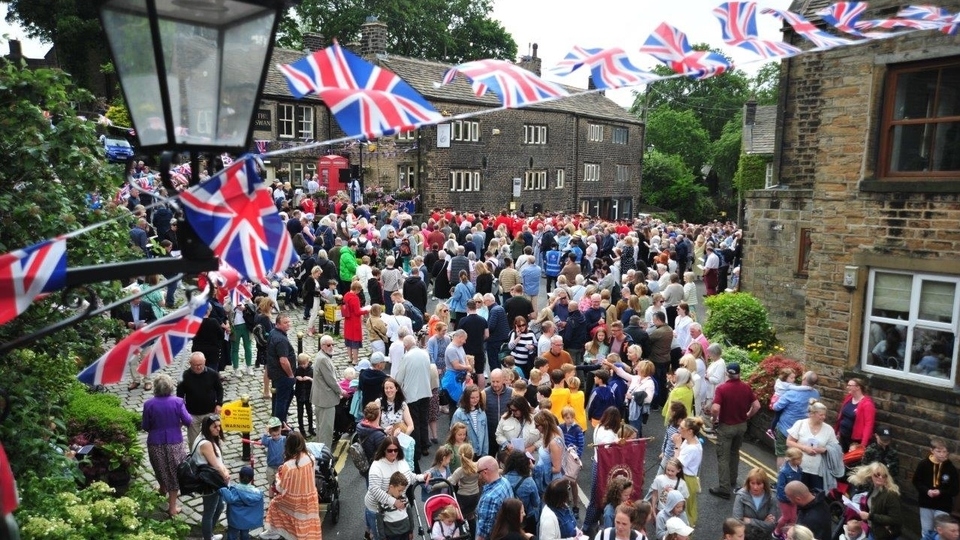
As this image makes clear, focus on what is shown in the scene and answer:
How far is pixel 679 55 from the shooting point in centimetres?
459

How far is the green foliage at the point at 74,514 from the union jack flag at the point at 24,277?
12.6 feet

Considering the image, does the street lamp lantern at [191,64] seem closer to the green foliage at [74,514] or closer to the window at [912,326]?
the green foliage at [74,514]

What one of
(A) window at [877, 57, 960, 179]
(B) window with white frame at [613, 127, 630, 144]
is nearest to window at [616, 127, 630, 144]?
(B) window with white frame at [613, 127, 630, 144]

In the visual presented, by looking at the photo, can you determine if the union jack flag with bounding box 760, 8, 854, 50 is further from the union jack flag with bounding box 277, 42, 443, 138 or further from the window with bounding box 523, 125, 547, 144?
the window with bounding box 523, 125, 547, 144

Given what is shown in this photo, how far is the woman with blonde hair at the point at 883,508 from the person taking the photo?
7930 mm

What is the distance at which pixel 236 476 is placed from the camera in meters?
9.96

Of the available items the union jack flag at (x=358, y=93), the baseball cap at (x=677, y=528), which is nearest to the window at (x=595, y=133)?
the baseball cap at (x=677, y=528)

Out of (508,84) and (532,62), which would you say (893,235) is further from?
(532,62)

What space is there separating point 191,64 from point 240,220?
0.82 meters

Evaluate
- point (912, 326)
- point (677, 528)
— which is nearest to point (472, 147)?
point (912, 326)

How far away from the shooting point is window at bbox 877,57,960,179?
33.2ft

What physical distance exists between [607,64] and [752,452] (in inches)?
369

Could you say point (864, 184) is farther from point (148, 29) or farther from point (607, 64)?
point (148, 29)

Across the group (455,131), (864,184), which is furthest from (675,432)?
(455,131)
